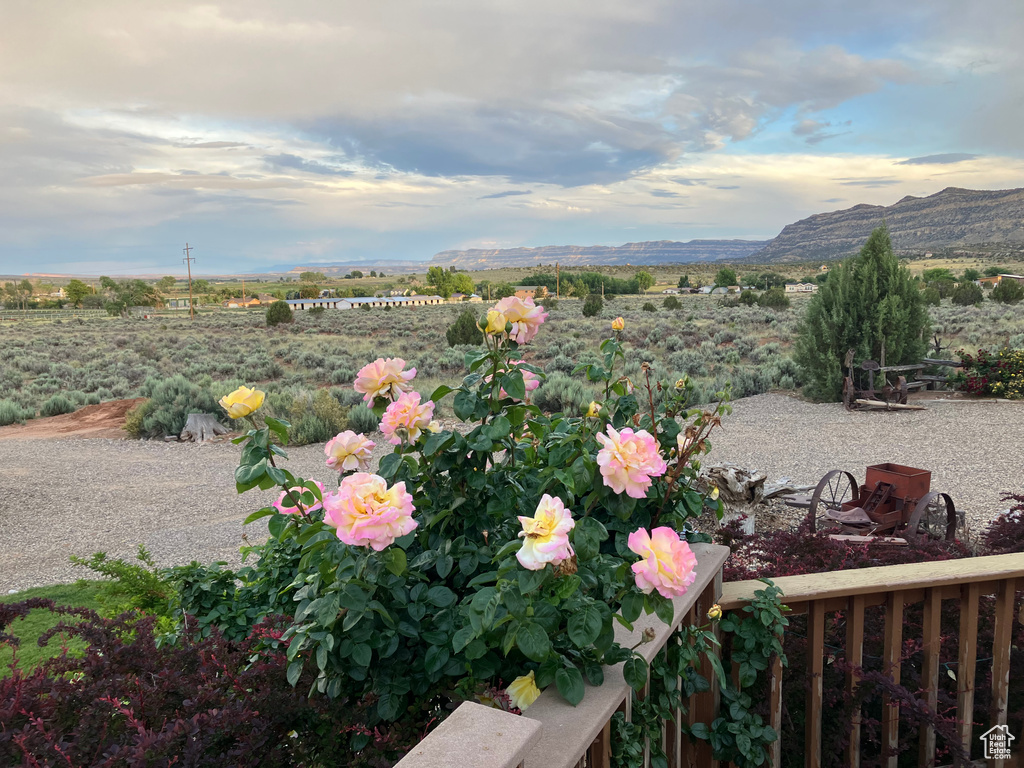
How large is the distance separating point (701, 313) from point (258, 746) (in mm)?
32728

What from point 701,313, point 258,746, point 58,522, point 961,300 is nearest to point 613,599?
point 258,746

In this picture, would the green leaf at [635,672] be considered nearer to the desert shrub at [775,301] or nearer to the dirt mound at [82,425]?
the dirt mound at [82,425]

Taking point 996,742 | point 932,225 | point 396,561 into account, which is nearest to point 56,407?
point 396,561

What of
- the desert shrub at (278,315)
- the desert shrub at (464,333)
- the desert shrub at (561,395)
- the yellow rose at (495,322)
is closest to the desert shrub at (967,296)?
the desert shrub at (464,333)

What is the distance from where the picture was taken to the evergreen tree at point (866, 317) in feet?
38.7

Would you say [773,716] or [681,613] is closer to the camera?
[681,613]

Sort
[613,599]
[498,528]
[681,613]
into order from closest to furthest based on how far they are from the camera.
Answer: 1. [613,599]
2. [681,613]
3. [498,528]

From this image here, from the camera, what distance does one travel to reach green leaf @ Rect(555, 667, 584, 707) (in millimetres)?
1266

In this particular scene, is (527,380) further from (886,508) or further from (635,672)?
(886,508)

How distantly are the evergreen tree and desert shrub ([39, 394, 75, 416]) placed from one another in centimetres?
1560

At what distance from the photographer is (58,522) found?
7.19 meters

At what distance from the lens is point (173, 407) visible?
12.1 metres

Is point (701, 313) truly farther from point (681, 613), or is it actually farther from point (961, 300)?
Result: point (681, 613)

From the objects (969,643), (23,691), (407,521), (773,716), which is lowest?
(773,716)
